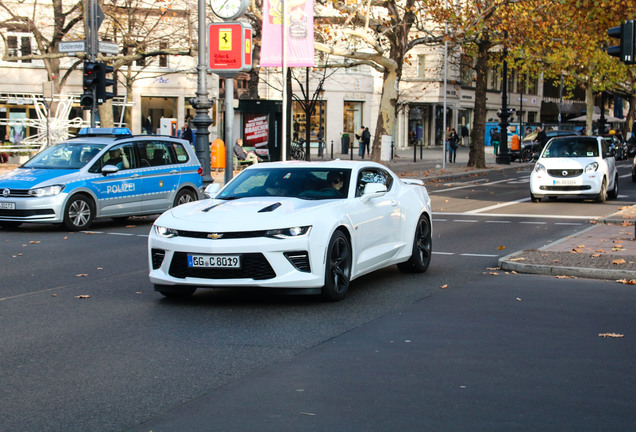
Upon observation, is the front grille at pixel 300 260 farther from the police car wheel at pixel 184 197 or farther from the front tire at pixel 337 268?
the police car wheel at pixel 184 197

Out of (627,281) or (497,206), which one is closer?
(627,281)

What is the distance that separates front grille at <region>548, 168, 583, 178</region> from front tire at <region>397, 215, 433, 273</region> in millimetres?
12043

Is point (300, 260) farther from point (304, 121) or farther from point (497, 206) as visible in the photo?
point (304, 121)

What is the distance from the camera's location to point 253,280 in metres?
8.58

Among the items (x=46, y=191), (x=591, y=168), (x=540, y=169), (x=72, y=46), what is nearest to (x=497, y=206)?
(x=540, y=169)

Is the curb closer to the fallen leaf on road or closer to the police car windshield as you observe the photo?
the fallen leaf on road

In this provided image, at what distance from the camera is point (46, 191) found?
16156 mm

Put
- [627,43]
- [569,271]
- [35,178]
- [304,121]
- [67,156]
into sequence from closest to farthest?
[569,271] < [627,43] < [35,178] < [67,156] < [304,121]

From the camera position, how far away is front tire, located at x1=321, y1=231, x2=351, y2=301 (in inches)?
348

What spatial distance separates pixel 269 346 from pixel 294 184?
3068 millimetres

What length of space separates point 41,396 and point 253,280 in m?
3.12

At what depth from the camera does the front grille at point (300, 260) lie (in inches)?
339

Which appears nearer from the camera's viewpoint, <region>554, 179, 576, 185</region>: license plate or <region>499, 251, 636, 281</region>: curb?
<region>499, 251, 636, 281</region>: curb

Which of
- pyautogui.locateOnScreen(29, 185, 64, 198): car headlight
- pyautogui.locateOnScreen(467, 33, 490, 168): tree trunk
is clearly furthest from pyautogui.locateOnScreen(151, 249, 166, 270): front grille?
pyautogui.locateOnScreen(467, 33, 490, 168): tree trunk
